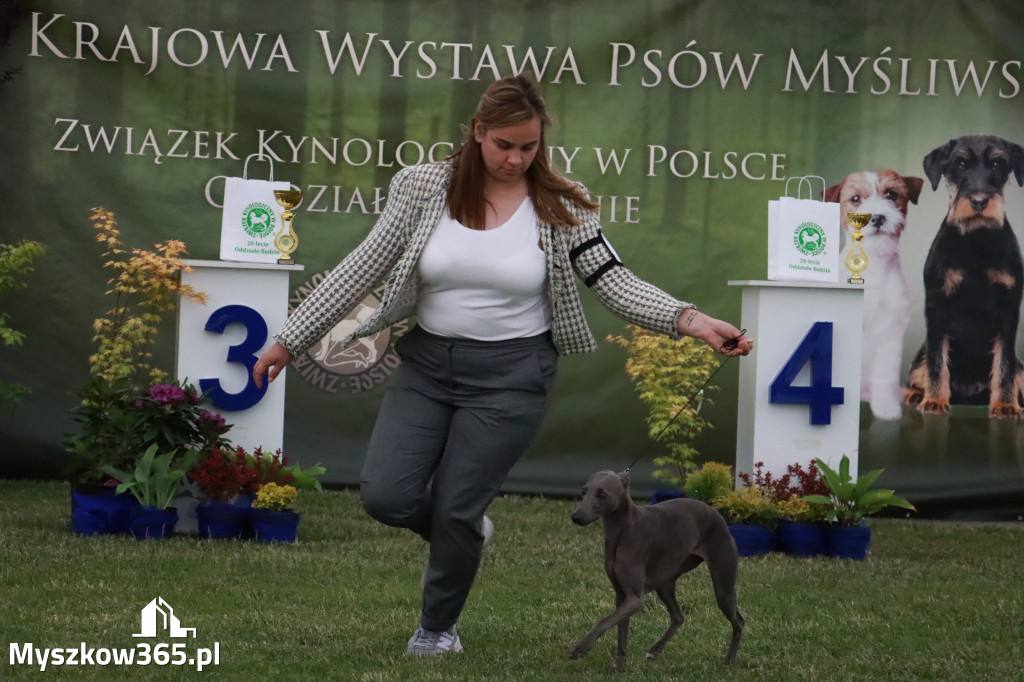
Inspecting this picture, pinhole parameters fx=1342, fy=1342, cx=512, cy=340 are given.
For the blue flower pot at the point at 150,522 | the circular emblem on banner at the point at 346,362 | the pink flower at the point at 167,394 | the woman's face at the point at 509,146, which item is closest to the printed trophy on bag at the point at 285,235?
the pink flower at the point at 167,394

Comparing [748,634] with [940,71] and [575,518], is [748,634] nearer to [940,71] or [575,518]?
[575,518]

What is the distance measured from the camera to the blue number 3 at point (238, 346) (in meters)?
6.58

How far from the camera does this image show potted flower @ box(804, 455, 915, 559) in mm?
6523

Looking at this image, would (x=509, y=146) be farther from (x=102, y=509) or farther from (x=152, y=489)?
Result: (x=102, y=509)

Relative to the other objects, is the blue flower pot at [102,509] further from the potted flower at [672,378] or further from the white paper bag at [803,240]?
the white paper bag at [803,240]

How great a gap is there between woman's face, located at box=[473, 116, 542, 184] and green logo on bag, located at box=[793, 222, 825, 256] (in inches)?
133

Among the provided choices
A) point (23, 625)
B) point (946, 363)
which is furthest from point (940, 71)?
point (23, 625)

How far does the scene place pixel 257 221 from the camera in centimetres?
673

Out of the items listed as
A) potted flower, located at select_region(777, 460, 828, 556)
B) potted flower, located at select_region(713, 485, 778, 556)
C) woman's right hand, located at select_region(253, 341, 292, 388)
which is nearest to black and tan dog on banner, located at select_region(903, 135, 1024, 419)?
potted flower, located at select_region(777, 460, 828, 556)

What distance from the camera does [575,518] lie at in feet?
12.1

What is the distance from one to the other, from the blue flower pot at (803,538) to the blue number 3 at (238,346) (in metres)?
2.67

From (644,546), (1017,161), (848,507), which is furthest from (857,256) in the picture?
(644,546)

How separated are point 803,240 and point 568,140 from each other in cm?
193

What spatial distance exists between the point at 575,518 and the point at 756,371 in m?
3.39
